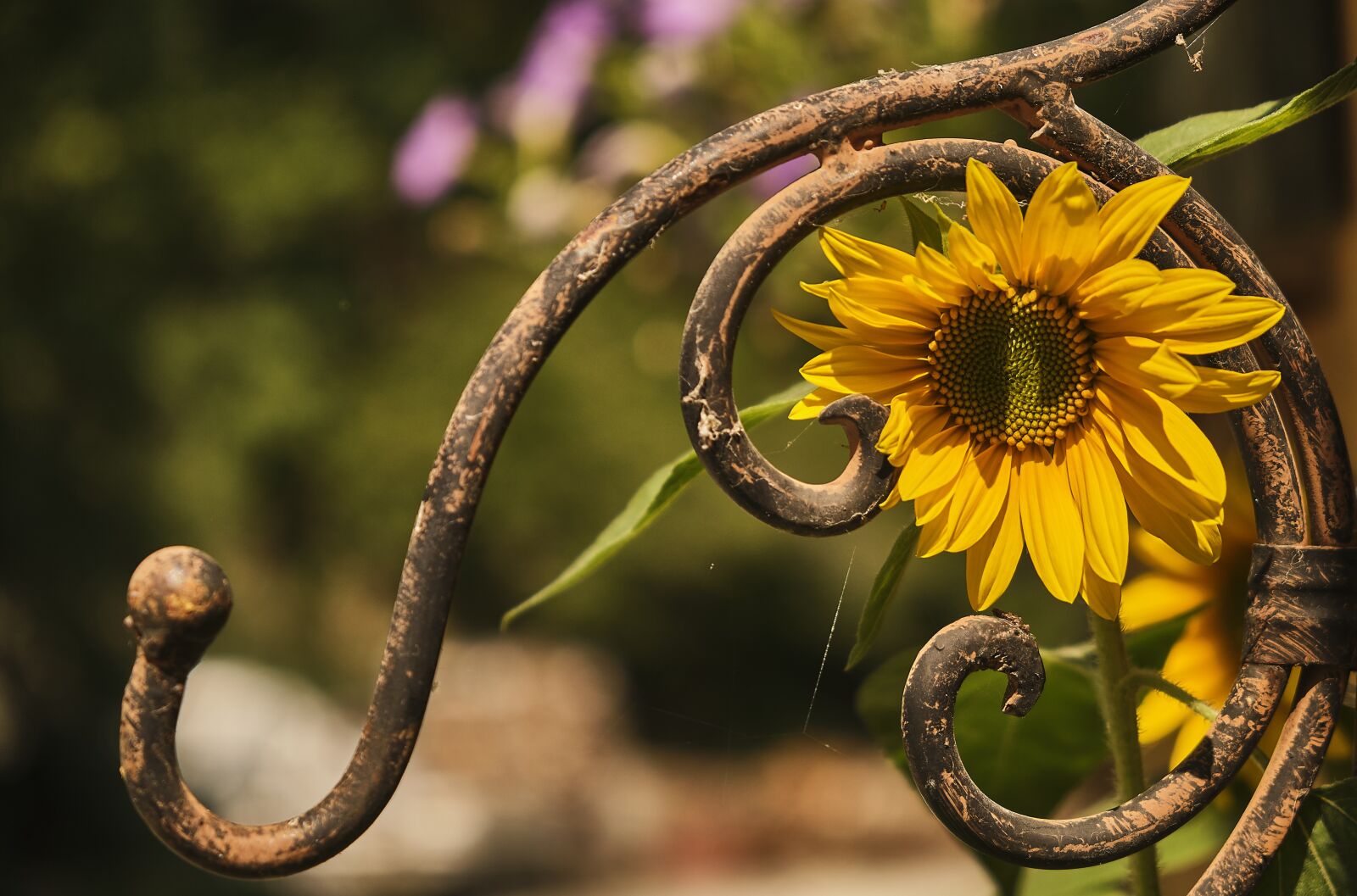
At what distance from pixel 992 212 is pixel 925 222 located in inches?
1.2

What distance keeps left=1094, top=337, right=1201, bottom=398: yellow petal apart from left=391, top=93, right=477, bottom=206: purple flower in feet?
3.72

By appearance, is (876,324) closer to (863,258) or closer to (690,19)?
(863,258)

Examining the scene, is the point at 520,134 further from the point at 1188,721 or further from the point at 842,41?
the point at 1188,721

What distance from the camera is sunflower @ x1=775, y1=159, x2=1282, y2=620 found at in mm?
260

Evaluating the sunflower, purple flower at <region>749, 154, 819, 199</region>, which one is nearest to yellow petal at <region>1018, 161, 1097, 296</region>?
the sunflower

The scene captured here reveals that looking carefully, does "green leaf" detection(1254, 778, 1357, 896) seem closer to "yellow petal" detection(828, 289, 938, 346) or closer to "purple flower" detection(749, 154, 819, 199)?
"yellow petal" detection(828, 289, 938, 346)

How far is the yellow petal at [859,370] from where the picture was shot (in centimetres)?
28

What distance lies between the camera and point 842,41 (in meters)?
1.13

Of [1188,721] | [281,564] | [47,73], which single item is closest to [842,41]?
[1188,721]

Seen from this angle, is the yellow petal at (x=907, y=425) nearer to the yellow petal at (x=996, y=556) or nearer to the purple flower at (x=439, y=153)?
the yellow petal at (x=996, y=556)

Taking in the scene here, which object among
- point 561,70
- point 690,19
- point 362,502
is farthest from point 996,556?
point 362,502

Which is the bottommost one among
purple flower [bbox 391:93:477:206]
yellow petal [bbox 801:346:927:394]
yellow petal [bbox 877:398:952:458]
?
yellow petal [bbox 877:398:952:458]

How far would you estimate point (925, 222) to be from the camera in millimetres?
292

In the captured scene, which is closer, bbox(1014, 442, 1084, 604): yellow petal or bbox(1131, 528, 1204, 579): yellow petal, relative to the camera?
bbox(1014, 442, 1084, 604): yellow petal
